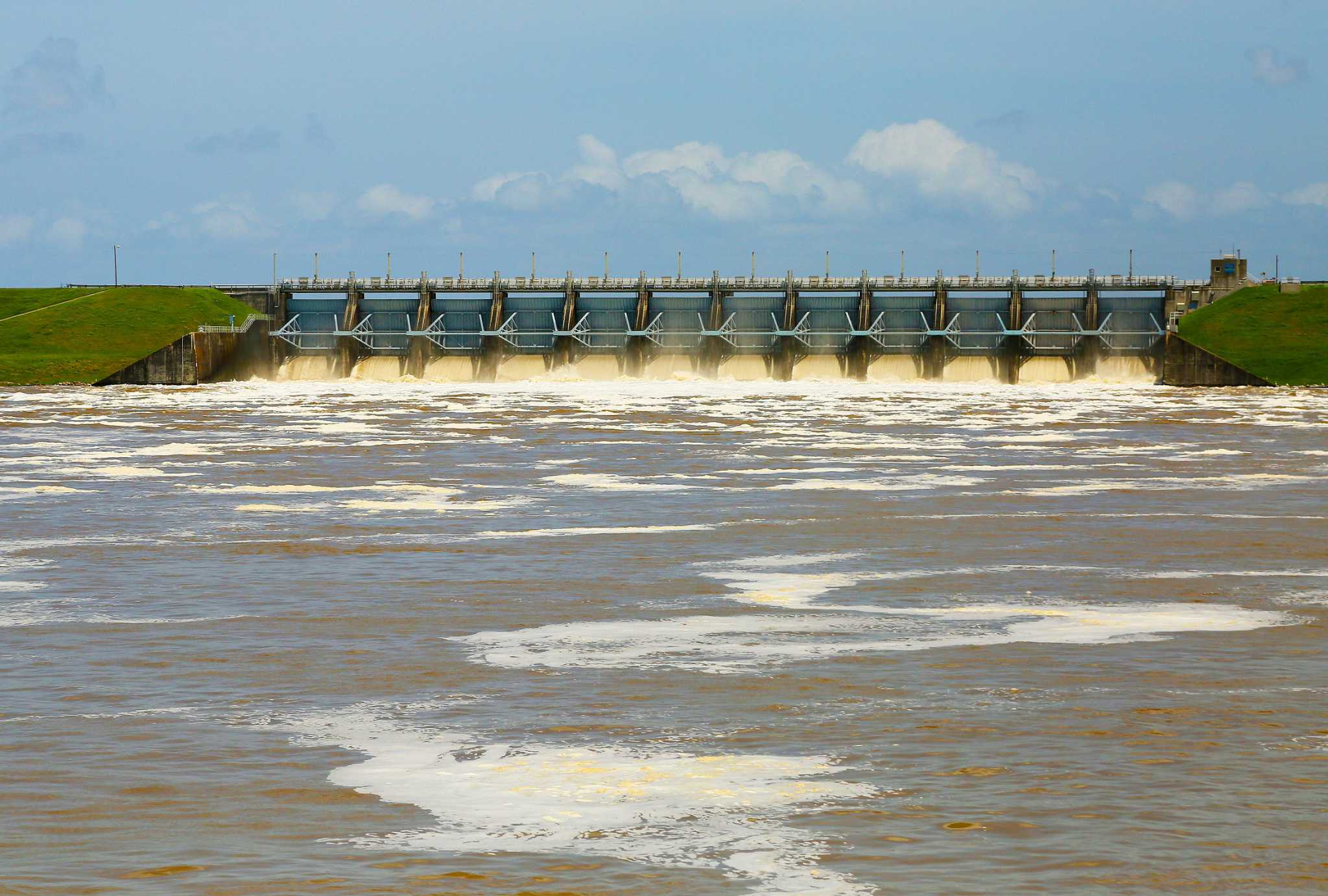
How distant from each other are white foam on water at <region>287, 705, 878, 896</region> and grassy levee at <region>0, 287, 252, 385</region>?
337 ft

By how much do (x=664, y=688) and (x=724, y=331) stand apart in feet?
349

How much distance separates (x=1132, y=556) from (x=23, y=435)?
131 feet

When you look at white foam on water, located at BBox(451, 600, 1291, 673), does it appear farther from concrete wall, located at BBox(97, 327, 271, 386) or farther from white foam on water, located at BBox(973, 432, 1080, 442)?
concrete wall, located at BBox(97, 327, 271, 386)

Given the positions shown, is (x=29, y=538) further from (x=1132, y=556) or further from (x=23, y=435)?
(x=23, y=435)

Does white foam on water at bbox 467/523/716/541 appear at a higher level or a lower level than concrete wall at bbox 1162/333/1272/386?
lower

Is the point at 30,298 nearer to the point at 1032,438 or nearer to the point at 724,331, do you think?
the point at 724,331

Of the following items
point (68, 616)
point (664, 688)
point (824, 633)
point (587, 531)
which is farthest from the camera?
point (587, 531)

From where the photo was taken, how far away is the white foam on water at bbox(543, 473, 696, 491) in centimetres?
3241

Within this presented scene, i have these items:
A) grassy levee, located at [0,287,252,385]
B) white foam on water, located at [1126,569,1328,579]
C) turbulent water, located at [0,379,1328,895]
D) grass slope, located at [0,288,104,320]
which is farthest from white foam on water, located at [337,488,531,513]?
grass slope, located at [0,288,104,320]

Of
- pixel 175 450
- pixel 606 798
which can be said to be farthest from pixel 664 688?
pixel 175 450

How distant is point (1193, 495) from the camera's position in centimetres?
3078

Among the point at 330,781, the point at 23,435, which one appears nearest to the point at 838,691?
the point at 330,781

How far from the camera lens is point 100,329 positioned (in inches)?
4882

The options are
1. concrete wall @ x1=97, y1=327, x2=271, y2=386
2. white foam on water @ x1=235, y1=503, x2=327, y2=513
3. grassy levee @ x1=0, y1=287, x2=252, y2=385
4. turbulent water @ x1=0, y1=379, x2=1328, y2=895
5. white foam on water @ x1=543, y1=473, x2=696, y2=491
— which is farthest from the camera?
grassy levee @ x1=0, y1=287, x2=252, y2=385
